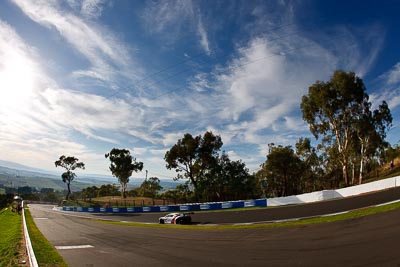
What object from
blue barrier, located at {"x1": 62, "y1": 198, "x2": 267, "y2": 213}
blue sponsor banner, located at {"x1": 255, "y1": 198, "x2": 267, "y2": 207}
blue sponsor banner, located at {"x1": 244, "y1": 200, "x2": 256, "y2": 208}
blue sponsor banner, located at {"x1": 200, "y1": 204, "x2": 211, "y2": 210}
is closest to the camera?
blue sponsor banner, located at {"x1": 255, "y1": 198, "x2": 267, "y2": 207}

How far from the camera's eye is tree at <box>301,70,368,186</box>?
A: 46.5 meters

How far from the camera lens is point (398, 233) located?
11117mm

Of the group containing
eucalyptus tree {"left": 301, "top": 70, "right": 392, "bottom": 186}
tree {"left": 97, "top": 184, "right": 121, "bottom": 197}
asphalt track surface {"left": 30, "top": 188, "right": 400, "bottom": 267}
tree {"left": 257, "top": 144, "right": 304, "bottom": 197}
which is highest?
eucalyptus tree {"left": 301, "top": 70, "right": 392, "bottom": 186}

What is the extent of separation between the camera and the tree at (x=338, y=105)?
46531 millimetres

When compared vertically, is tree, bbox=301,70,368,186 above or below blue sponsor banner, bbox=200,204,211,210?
above

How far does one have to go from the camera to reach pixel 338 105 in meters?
48.3

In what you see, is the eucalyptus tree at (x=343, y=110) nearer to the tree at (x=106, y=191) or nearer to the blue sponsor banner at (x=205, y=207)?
the blue sponsor banner at (x=205, y=207)

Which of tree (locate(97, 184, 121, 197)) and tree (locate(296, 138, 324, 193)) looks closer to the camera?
tree (locate(296, 138, 324, 193))

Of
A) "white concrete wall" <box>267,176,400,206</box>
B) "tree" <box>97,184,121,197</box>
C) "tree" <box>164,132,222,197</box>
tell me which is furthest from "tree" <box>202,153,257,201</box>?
"tree" <box>97,184,121,197</box>

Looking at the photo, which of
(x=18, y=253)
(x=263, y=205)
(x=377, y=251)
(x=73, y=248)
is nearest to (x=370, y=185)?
(x=263, y=205)

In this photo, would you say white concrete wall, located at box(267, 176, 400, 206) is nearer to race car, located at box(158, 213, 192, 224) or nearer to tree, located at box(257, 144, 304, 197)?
race car, located at box(158, 213, 192, 224)

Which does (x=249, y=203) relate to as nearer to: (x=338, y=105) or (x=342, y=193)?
(x=342, y=193)

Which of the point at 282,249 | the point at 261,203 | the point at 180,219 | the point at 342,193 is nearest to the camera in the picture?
the point at 282,249

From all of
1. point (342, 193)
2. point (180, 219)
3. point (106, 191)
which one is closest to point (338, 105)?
point (342, 193)
